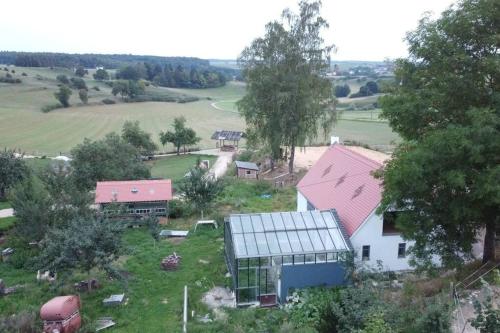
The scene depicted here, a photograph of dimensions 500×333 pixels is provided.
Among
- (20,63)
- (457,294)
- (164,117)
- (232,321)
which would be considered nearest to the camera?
(457,294)

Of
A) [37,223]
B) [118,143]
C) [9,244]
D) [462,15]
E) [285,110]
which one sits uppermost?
[462,15]

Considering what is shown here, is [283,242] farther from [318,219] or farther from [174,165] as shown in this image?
[174,165]

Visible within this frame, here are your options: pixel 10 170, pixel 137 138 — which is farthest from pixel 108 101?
pixel 10 170

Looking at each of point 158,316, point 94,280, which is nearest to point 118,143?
point 94,280

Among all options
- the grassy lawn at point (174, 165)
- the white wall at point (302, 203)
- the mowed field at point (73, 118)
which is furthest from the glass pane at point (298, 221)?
the mowed field at point (73, 118)

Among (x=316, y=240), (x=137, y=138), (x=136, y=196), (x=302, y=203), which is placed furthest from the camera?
(x=137, y=138)

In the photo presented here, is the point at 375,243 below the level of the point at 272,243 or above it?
below

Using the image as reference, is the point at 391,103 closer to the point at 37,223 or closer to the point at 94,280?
the point at 94,280

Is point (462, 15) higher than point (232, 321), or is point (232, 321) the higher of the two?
point (462, 15)
